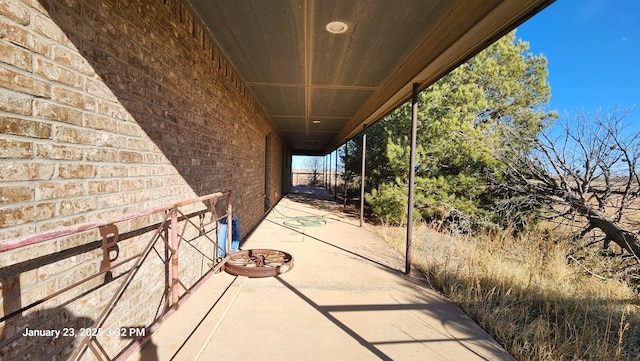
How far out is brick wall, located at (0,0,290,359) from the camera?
3.61ft

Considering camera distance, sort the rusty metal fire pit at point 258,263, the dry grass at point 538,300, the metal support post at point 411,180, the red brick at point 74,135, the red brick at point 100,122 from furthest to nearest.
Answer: the metal support post at point 411,180 → the rusty metal fire pit at point 258,263 → the dry grass at point 538,300 → the red brick at point 100,122 → the red brick at point 74,135

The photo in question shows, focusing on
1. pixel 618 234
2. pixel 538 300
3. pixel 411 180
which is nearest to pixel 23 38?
pixel 411 180

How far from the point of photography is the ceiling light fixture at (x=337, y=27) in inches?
102

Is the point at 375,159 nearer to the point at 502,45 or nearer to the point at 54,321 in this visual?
the point at 502,45

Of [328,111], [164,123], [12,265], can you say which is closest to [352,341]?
[12,265]

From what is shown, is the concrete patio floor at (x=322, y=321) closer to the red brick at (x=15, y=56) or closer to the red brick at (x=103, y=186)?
the red brick at (x=103, y=186)

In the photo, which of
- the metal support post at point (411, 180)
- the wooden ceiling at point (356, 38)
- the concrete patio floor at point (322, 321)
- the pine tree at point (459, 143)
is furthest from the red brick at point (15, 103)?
the pine tree at point (459, 143)

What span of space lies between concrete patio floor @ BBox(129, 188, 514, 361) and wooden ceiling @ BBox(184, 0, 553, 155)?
2.46 metres

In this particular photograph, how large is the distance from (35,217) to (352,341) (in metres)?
2.04

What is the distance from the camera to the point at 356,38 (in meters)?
2.86

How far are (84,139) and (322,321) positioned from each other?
2111 mm

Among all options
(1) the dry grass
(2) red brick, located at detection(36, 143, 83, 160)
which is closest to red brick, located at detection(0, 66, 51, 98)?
(2) red brick, located at detection(36, 143, 83, 160)

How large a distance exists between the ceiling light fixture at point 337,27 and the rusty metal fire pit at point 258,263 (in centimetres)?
266

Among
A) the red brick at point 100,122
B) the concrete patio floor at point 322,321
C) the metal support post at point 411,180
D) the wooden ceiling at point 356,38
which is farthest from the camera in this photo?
the metal support post at point 411,180
